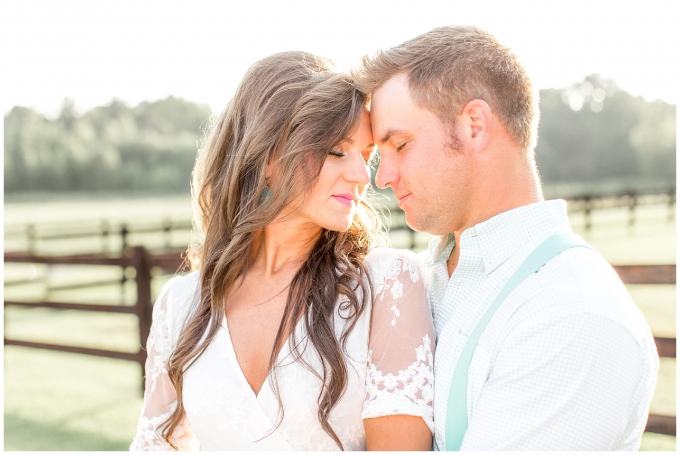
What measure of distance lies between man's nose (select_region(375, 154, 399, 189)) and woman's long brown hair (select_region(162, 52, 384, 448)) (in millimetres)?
170

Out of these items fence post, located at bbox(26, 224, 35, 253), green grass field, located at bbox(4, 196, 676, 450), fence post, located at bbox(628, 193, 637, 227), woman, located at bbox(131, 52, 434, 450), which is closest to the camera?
woman, located at bbox(131, 52, 434, 450)

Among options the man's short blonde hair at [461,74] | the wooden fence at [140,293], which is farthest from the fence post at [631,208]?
the man's short blonde hair at [461,74]

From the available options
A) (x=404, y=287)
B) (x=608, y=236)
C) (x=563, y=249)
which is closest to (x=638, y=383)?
(x=563, y=249)

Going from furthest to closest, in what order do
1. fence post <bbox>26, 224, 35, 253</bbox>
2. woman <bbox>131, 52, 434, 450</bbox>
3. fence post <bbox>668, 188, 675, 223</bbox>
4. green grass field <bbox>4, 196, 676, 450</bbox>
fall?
fence post <bbox>668, 188, 675, 223</bbox> → fence post <bbox>26, 224, 35, 253</bbox> → green grass field <bbox>4, 196, 676, 450</bbox> → woman <bbox>131, 52, 434, 450</bbox>

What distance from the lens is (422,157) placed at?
6.70 ft

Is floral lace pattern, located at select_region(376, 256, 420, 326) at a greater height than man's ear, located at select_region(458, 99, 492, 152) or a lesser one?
lesser

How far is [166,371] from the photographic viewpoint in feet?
7.55

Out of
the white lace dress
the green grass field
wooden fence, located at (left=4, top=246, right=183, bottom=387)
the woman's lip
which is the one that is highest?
the woman's lip

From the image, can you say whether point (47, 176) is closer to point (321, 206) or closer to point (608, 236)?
point (608, 236)

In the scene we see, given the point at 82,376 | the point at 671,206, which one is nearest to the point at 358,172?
the point at 82,376

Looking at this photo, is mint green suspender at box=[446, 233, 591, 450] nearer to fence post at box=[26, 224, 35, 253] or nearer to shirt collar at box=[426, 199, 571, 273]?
shirt collar at box=[426, 199, 571, 273]

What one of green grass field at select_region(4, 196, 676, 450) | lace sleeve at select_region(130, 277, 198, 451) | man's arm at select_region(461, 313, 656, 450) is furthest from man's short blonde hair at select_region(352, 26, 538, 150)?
green grass field at select_region(4, 196, 676, 450)

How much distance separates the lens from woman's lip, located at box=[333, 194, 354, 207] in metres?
2.13

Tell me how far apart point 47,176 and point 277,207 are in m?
36.2
